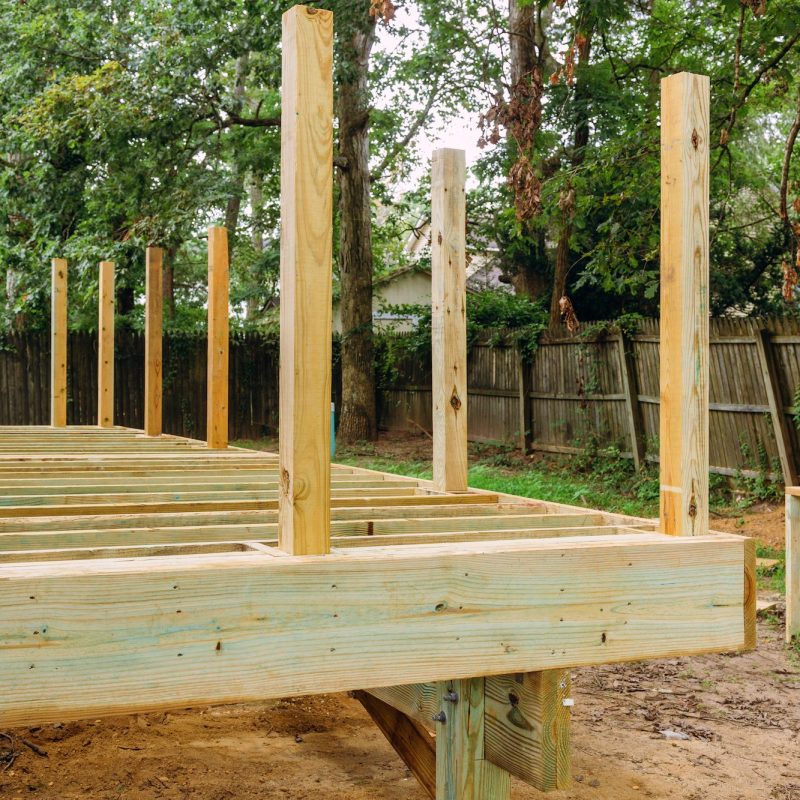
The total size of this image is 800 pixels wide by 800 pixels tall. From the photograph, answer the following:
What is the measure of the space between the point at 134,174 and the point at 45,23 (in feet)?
10.4

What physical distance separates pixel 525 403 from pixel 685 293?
13196mm

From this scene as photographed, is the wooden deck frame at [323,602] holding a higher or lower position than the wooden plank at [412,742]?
higher

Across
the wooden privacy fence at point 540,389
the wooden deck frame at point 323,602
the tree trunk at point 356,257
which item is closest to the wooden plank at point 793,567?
the wooden deck frame at point 323,602

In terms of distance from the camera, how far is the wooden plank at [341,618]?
201 cm

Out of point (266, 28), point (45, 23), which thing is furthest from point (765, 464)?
point (45, 23)

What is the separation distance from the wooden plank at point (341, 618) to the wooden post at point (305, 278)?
0.54ft

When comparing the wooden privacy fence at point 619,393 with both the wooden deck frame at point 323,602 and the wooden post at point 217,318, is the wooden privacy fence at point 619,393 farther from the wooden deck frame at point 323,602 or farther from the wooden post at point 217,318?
the wooden deck frame at point 323,602

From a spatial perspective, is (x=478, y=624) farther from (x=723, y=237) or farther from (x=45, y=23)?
(x=45, y=23)

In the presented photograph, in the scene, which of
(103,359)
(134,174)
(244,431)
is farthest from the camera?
(244,431)

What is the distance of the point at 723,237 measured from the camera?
15.3m

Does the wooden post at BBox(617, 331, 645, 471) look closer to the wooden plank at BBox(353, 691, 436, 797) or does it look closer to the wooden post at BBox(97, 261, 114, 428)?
the wooden post at BBox(97, 261, 114, 428)

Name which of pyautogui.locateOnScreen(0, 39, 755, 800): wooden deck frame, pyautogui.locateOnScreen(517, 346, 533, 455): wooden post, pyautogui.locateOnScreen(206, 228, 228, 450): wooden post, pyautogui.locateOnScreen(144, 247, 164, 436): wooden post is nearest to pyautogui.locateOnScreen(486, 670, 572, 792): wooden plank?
pyautogui.locateOnScreen(0, 39, 755, 800): wooden deck frame

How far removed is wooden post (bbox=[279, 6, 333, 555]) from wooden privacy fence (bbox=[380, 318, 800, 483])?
9.14m

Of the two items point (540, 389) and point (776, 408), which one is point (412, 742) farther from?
point (540, 389)
